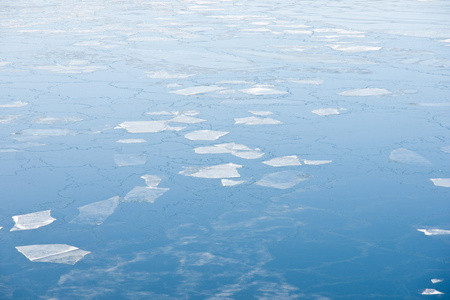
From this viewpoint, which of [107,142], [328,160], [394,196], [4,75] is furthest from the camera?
[4,75]

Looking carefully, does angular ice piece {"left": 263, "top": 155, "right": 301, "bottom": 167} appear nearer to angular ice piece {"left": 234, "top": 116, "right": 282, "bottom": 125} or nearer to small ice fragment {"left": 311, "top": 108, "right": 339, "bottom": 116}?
angular ice piece {"left": 234, "top": 116, "right": 282, "bottom": 125}

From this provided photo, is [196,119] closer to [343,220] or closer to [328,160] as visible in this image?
[328,160]

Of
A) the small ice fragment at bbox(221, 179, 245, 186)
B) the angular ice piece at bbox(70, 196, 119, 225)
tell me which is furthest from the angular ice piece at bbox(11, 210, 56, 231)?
the small ice fragment at bbox(221, 179, 245, 186)

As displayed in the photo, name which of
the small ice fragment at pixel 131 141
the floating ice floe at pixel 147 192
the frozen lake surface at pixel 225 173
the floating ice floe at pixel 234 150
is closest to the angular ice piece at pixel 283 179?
the frozen lake surface at pixel 225 173

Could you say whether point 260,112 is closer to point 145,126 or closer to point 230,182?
point 145,126

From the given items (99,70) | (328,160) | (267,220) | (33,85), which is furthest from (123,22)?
(267,220)

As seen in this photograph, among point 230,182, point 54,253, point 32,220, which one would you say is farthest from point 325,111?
point 54,253

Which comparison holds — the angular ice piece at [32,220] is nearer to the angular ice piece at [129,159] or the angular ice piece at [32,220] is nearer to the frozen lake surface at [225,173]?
the frozen lake surface at [225,173]
